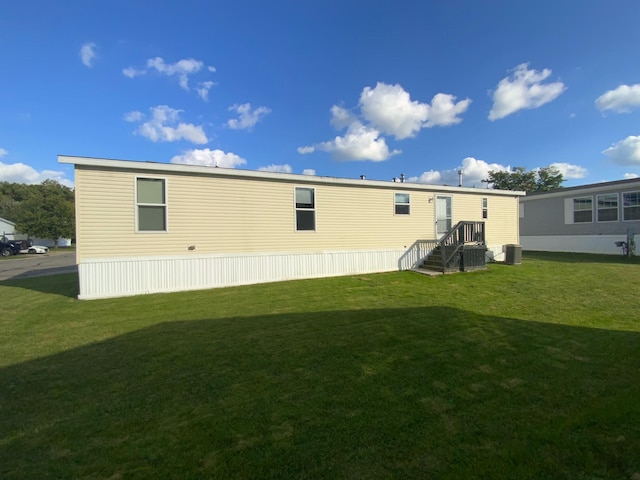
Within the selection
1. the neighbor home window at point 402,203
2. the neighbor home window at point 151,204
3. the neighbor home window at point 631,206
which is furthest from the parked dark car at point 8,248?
the neighbor home window at point 631,206

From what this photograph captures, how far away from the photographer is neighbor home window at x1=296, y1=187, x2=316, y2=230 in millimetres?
10316

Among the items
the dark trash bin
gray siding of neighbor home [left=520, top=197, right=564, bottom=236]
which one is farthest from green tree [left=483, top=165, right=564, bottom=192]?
the dark trash bin

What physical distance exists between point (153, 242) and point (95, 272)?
4.80ft

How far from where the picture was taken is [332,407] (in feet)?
9.06

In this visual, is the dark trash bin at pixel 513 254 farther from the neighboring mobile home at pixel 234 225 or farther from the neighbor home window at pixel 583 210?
the neighbor home window at pixel 583 210

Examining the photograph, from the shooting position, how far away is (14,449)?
2330 mm

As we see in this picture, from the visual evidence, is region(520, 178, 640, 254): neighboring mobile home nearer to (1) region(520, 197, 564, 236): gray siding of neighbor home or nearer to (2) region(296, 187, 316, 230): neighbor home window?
(1) region(520, 197, 564, 236): gray siding of neighbor home

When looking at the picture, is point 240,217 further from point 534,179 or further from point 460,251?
point 534,179

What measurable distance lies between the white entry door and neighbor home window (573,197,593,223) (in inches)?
420

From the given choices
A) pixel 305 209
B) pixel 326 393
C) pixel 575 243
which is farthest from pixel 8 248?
pixel 575 243

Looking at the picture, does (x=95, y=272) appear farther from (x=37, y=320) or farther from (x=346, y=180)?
(x=346, y=180)

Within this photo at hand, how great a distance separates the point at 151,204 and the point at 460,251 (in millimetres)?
9652

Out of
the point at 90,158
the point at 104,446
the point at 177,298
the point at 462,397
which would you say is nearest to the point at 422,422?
the point at 462,397

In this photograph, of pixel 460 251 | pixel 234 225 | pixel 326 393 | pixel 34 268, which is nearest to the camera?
pixel 326 393
